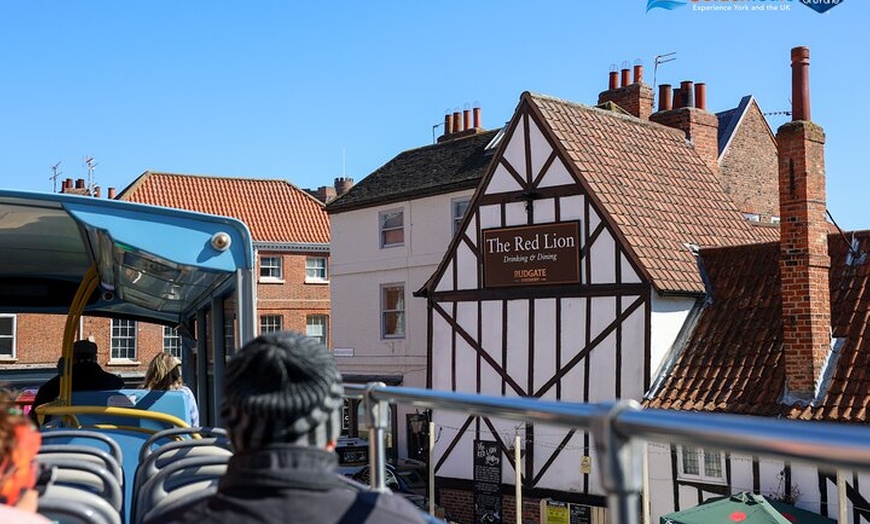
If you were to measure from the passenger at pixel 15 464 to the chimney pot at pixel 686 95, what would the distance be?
26400 millimetres

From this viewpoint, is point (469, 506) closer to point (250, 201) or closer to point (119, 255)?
point (119, 255)

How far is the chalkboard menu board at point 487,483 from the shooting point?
Result: 70.7ft

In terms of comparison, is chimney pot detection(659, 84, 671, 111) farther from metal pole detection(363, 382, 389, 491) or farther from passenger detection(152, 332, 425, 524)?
passenger detection(152, 332, 425, 524)

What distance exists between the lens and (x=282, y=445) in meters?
2.12

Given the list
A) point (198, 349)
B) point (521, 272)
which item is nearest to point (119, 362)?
point (521, 272)

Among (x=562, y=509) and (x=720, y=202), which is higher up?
(x=720, y=202)

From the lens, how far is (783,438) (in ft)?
4.96

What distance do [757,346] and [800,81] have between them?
480 centimetres

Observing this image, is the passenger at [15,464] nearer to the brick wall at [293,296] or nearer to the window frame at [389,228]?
the window frame at [389,228]

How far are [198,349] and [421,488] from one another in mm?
16325

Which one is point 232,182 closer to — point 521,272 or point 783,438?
point 521,272

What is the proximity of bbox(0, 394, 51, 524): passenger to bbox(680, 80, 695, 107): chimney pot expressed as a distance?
2640cm

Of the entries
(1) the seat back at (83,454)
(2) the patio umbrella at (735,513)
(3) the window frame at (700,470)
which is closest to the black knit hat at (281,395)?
(1) the seat back at (83,454)

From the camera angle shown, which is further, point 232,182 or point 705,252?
point 232,182
